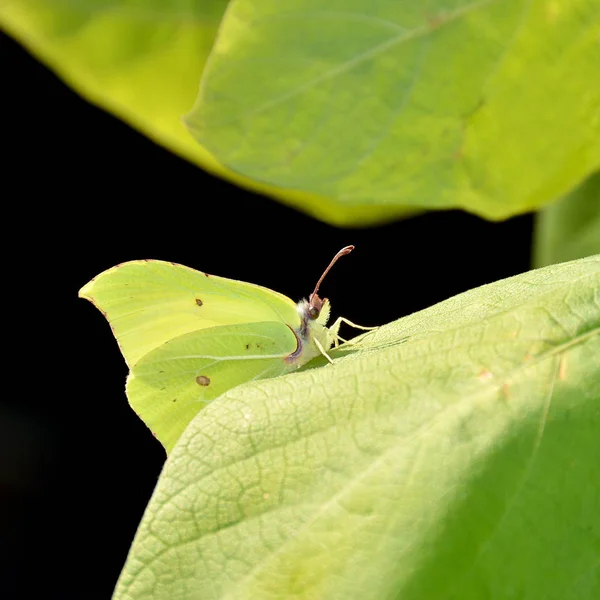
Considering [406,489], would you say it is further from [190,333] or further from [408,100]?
[190,333]

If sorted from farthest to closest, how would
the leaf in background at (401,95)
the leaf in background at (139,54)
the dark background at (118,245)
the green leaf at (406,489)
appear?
1. the dark background at (118,245)
2. the leaf in background at (139,54)
3. the leaf in background at (401,95)
4. the green leaf at (406,489)

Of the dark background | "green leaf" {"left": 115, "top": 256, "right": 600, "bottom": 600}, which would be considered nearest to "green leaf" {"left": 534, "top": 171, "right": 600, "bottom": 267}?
the dark background

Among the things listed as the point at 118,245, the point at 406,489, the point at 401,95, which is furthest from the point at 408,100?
the point at 118,245

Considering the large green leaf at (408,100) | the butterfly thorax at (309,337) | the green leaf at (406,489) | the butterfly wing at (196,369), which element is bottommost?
the butterfly wing at (196,369)

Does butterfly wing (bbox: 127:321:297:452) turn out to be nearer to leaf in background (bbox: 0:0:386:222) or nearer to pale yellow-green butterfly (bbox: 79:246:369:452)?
pale yellow-green butterfly (bbox: 79:246:369:452)

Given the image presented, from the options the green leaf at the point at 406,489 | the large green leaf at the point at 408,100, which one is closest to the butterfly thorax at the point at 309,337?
the large green leaf at the point at 408,100

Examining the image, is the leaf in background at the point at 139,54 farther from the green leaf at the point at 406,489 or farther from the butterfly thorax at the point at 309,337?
the green leaf at the point at 406,489

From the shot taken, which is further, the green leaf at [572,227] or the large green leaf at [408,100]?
the green leaf at [572,227]
